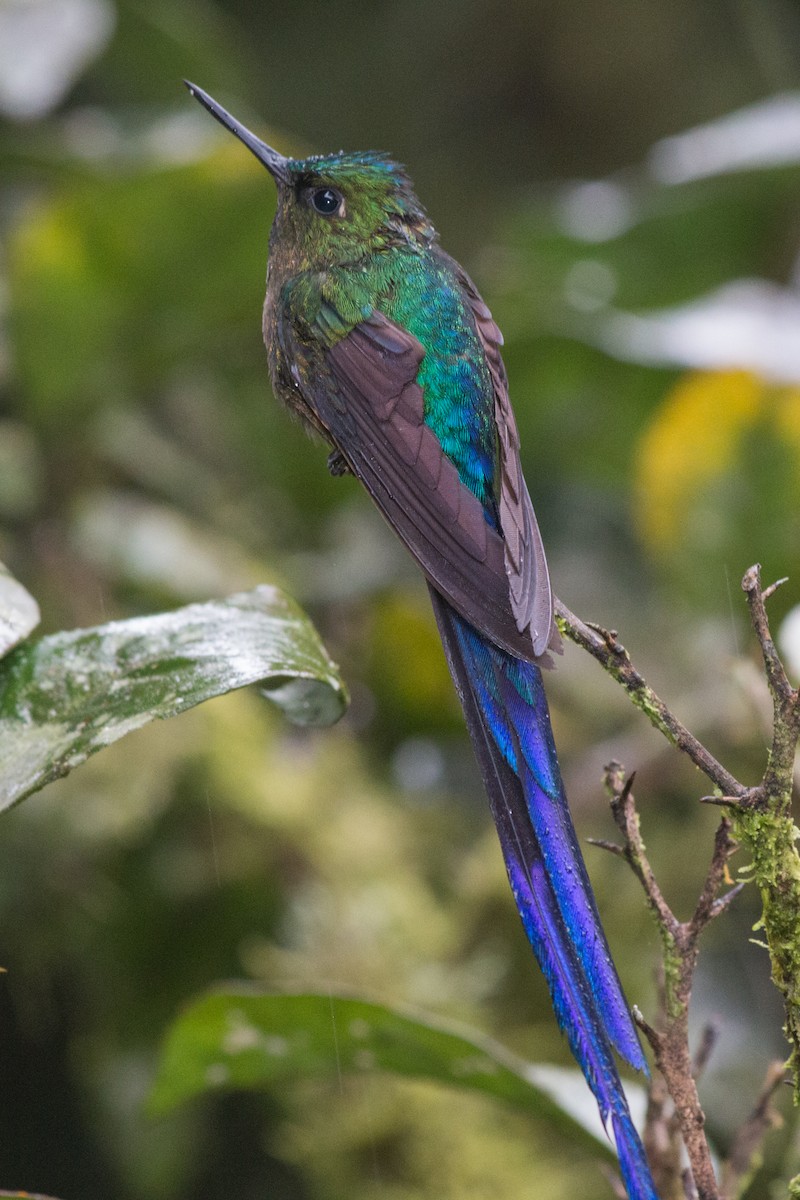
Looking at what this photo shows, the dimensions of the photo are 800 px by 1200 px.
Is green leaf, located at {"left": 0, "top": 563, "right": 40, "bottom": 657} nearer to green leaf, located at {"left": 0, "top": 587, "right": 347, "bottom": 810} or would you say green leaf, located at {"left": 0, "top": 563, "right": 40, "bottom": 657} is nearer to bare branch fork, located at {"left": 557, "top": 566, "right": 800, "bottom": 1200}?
green leaf, located at {"left": 0, "top": 587, "right": 347, "bottom": 810}

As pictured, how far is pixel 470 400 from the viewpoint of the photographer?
149 centimetres

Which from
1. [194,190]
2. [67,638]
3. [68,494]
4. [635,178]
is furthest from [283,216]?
[635,178]

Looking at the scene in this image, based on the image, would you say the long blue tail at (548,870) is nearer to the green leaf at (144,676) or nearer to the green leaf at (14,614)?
the green leaf at (144,676)

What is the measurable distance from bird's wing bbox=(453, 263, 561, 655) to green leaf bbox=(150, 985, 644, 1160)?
0.53m

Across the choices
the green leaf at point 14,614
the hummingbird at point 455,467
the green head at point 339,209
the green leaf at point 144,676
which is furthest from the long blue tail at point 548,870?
the green head at point 339,209

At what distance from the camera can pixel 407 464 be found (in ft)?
4.54

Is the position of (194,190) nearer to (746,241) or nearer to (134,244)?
(134,244)

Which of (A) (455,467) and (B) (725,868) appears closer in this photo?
(B) (725,868)

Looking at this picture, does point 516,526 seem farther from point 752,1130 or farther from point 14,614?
point 752,1130

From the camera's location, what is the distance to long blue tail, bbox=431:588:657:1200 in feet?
3.23

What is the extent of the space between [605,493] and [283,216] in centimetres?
178

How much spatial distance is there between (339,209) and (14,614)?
0.71 m

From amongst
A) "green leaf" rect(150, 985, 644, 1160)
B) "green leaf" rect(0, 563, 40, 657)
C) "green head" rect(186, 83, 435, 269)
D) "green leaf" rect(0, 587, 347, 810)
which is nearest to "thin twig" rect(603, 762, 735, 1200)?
"green leaf" rect(0, 587, 347, 810)

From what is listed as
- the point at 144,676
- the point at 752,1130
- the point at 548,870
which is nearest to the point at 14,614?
the point at 144,676
